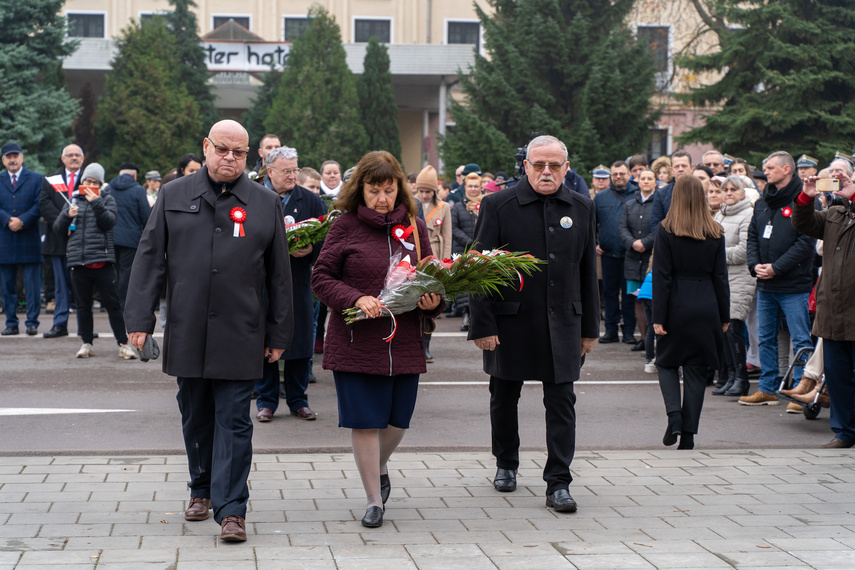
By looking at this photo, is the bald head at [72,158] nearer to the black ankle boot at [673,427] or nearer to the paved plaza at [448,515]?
the paved plaza at [448,515]

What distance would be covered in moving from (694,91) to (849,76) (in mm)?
3902

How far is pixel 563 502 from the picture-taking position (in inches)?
232

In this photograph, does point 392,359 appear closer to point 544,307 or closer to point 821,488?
point 544,307

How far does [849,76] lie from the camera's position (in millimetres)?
21375

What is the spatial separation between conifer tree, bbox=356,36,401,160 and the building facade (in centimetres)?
123

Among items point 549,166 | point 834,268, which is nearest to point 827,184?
point 834,268

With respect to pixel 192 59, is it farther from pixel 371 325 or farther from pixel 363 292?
pixel 371 325

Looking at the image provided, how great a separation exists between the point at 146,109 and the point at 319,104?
206 inches

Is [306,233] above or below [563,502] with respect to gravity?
above

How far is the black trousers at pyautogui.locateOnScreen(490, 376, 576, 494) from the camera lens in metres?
6.06

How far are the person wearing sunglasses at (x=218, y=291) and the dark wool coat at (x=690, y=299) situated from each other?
344 centimetres

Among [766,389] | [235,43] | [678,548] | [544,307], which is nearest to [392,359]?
[544,307]

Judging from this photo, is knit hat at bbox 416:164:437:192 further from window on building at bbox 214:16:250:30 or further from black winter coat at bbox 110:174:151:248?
window on building at bbox 214:16:250:30

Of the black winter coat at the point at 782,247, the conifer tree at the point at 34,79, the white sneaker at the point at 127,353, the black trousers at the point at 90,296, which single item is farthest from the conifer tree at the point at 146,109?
the black winter coat at the point at 782,247
